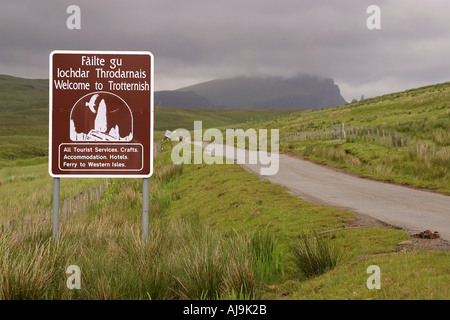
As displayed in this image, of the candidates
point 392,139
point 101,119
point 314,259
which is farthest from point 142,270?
point 392,139

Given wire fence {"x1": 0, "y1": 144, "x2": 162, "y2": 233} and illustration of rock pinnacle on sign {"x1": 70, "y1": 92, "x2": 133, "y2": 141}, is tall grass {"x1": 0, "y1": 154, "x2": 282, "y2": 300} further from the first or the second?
illustration of rock pinnacle on sign {"x1": 70, "y1": 92, "x2": 133, "y2": 141}

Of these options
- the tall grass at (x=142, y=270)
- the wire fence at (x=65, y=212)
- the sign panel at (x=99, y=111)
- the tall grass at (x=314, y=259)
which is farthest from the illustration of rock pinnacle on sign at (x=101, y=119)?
the tall grass at (x=314, y=259)

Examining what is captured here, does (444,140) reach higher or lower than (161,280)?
higher

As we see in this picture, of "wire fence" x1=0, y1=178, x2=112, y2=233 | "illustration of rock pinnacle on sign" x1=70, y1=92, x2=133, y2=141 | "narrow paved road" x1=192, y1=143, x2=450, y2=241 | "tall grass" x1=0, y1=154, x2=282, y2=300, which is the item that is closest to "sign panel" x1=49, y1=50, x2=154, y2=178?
"illustration of rock pinnacle on sign" x1=70, y1=92, x2=133, y2=141

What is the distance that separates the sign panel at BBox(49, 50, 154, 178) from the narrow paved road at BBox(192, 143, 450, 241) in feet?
18.4

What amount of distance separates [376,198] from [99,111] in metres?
8.58

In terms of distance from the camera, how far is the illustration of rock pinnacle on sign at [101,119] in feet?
26.5

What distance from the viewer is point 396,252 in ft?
20.7

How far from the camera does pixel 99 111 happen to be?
8078 millimetres

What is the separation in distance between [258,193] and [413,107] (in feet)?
158

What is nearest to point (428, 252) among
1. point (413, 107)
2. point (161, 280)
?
point (161, 280)

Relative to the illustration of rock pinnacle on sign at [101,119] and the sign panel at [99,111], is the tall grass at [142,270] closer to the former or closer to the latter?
the sign panel at [99,111]
